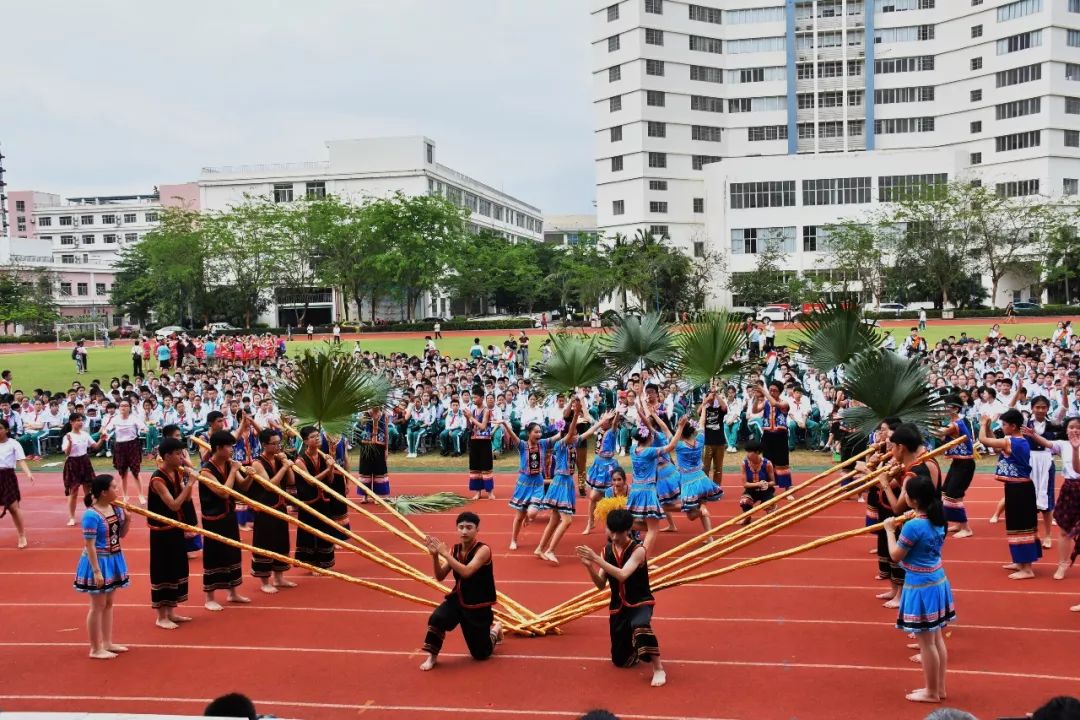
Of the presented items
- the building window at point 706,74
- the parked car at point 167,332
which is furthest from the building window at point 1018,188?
the parked car at point 167,332

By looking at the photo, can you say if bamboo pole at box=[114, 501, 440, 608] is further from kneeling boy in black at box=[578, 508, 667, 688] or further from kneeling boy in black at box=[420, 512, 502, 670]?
kneeling boy in black at box=[578, 508, 667, 688]

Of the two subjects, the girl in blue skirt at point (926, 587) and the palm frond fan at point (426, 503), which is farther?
the palm frond fan at point (426, 503)

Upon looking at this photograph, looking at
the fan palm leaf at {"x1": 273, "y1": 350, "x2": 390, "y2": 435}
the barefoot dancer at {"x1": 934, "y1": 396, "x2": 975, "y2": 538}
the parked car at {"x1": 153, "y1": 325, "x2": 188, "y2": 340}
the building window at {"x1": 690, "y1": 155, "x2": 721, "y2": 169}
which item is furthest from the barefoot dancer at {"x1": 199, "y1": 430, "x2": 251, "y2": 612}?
the building window at {"x1": 690, "y1": 155, "x2": 721, "y2": 169}

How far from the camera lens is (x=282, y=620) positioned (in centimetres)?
881

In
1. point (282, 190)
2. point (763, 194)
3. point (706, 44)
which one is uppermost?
point (706, 44)

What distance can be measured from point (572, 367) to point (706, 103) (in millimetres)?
63118

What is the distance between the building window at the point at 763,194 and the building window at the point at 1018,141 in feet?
49.4

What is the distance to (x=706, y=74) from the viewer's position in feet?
231

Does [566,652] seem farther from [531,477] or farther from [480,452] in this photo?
[480,452]

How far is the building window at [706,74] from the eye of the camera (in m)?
69.8

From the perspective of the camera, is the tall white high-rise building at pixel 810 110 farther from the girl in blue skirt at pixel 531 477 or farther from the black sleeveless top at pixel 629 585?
the black sleeveless top at pixel 629 585

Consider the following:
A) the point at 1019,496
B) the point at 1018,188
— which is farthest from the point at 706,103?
the point at 1019,496

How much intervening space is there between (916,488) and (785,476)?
701 cm

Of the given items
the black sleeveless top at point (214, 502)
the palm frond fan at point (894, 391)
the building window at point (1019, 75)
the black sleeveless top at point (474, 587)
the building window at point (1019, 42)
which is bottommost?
the black sleeveless top at point (474, 587)
